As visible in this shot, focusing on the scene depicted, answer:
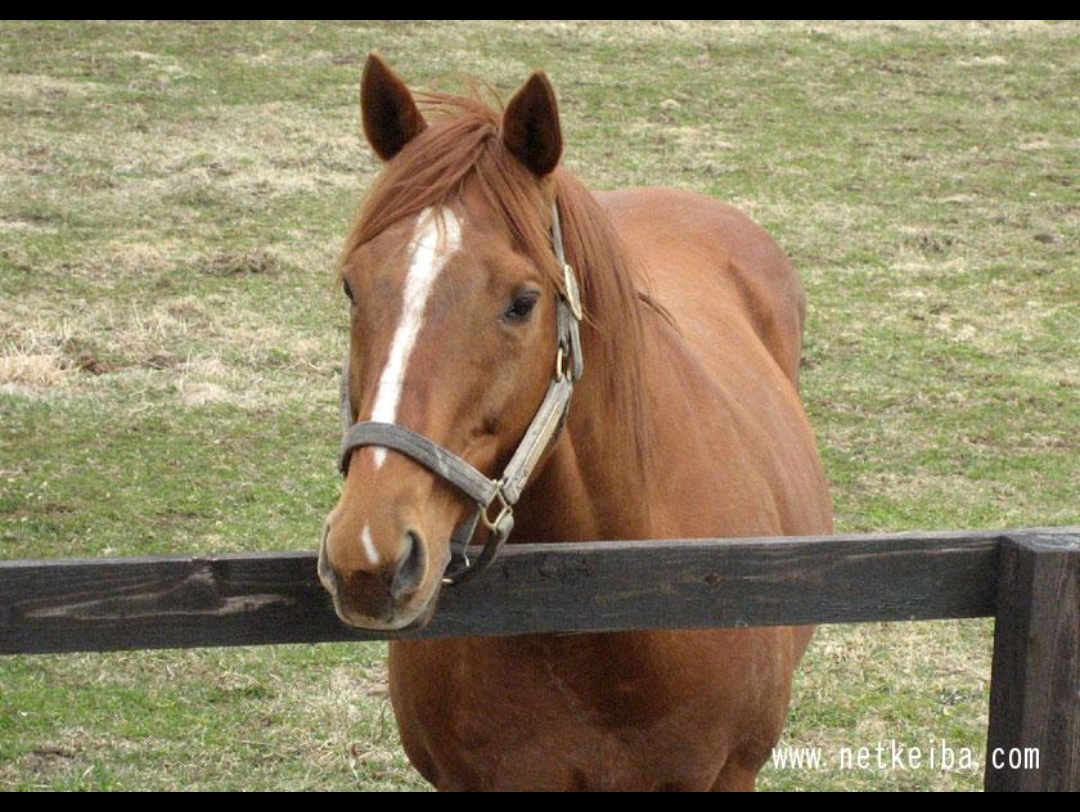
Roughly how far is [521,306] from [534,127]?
1.13 feet

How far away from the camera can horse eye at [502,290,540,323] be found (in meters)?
2.35

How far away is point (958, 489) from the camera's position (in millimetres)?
6824

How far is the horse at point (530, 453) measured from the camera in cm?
220

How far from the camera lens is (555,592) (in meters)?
2.35

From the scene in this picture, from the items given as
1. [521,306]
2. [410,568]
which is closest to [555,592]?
[410,568]

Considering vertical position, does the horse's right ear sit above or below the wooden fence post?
above

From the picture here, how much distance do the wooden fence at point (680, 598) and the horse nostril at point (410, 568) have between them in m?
0.24

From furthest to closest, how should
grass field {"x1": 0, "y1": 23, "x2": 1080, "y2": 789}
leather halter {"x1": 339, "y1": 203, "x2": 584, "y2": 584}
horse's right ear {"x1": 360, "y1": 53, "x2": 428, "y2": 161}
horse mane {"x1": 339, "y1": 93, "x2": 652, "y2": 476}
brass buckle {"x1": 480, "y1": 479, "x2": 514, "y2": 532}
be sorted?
grass field {"x1": 0, "y1": 23, "x2": 1080, "y2": 789}
horse's right ear {"x1": 360, "y1": 53, "x2": 428, "y2": 161}
horse mane {"x1": 339, "y1": 93, "x2": 652, "y2": 476}
brass buckle {"x1": 480, "y1": 479, "x2": 514, "y2": 532}
leather halter {"x1": 339, "y1": 203, "x2": 584, "y2": 584}

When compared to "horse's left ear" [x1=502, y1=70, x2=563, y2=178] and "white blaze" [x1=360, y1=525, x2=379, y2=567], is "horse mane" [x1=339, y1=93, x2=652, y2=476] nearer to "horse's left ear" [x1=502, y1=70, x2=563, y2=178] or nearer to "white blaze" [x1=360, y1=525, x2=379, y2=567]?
"horse's left ear" [x1=502, y1=70, x2=563, y2=178]

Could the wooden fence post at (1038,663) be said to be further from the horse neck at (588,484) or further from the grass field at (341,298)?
the grass field at (341,298)

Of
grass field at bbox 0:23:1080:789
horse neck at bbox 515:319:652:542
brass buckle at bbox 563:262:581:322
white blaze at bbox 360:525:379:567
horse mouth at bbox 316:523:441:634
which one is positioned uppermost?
brass buckle at bbox 563:262:581:322

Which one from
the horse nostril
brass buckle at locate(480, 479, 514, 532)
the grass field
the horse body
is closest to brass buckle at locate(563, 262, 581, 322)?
the horse body

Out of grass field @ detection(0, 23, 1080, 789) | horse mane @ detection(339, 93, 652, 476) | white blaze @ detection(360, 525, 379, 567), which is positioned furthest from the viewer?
grass field @ detection(0, 23, 1080, 789)
